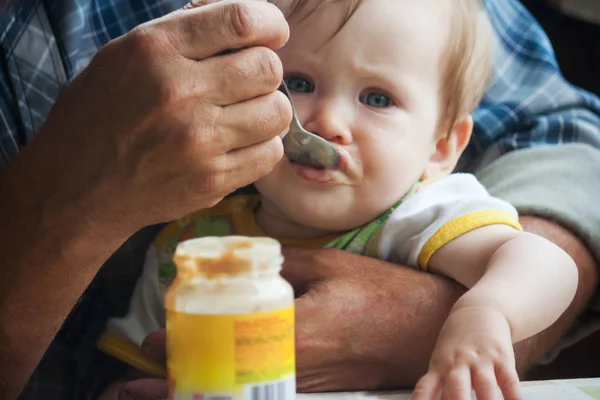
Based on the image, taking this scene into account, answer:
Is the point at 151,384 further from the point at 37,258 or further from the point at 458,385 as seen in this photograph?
the point at 458,385

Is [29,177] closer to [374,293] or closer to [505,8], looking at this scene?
[374,293]

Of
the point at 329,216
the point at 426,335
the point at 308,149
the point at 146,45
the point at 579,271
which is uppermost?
the point at 146,45

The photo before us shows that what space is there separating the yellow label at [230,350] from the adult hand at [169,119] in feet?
A: 0.73

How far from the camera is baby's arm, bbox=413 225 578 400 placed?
795 millimetres

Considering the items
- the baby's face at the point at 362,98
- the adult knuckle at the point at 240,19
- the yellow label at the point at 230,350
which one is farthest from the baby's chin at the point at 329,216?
the yellow label at the point at 230,350

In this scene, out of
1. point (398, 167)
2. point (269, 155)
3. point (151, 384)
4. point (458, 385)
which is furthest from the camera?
point (398, 167)

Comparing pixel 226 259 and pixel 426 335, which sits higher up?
pixel 226 259

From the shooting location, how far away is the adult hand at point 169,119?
2.66 feet

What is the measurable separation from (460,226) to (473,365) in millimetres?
308

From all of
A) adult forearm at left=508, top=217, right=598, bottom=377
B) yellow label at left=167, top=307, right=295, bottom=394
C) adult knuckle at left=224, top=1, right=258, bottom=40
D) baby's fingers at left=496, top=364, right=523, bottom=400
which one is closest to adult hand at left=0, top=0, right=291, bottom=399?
adult knuckle at left=224, top=1, right=258, bottom=40

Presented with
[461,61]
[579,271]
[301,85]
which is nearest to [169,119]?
[301,85]

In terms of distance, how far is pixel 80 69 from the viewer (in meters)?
1.14

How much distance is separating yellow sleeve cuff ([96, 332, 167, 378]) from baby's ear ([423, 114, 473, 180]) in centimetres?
49

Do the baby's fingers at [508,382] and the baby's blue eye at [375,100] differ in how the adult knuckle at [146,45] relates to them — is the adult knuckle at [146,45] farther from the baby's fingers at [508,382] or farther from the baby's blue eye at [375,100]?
the baby's fingers at [508,382]
